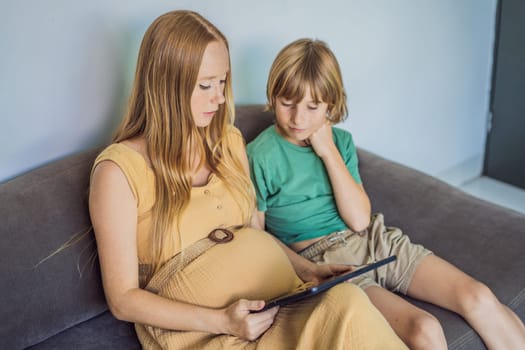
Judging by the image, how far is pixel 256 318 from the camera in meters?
1.25

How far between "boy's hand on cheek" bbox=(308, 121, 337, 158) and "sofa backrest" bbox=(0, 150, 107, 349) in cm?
62

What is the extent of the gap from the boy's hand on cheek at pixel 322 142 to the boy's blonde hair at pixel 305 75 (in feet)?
0.28

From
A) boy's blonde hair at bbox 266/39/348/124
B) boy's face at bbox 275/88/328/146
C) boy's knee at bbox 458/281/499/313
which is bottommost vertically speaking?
boy's knee at bbox 458/281/499/313

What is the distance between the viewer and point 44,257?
143cm

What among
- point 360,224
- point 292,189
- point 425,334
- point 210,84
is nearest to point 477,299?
point 425,334

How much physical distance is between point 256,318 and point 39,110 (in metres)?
0.80

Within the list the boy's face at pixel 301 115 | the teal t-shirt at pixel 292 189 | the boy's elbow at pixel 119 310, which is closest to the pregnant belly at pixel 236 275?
the boy's elbow at pixel 119 310

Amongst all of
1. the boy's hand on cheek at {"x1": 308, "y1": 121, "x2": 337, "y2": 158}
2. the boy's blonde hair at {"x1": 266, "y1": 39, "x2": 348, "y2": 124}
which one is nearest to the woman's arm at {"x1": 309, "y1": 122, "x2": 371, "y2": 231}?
the boy's hand on cheek at {"x1": 308, "y1": 121, "x2": 337, "y2": 158}

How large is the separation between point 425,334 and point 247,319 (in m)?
0.41

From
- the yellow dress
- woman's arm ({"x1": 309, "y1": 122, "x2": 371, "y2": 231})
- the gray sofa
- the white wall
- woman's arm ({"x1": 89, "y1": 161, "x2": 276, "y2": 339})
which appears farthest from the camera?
woman's arm ({"x1": 309, "y1": 122, "x2": 371, "y2": 231})

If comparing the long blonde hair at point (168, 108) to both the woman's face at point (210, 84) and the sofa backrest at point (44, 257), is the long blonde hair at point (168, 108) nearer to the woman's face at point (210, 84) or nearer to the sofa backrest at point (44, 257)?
the woman's face at point (210, 84)

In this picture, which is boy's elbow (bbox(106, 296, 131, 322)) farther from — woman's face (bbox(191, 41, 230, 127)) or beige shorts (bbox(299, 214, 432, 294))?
beige shorts (bbox(299, 214, 432, 294))

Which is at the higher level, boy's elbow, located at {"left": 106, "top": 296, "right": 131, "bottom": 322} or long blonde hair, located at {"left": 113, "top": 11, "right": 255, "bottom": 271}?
long blonde hair, located at {"left": 113, "top": 11, "right": 255, "bottom": 271}

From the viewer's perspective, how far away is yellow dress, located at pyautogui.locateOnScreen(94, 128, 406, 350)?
1180mm
